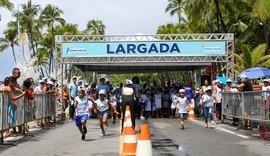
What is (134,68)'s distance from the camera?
1391 inches

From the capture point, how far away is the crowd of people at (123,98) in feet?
45.5

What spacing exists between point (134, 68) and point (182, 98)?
58.5ft

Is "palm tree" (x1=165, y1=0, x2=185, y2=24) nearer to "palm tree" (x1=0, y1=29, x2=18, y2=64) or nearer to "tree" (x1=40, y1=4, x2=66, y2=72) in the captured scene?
"tree" (x1=40, y1=4, x2=66, y2=72)

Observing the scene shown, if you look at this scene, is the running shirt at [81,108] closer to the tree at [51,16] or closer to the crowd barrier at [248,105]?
the crowd barrier at [248,105]

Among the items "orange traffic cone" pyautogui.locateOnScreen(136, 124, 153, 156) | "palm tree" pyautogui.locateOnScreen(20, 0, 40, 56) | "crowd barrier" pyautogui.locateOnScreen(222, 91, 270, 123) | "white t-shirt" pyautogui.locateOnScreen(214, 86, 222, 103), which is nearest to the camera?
"orange traffic cone" pyautogui.locateOnScreen(136, 124, 153, 156)

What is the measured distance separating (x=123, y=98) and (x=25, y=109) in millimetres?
3503

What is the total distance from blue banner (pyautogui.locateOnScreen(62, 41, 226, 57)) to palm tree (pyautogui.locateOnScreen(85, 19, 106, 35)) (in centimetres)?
6722

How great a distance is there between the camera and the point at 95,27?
3723 inches

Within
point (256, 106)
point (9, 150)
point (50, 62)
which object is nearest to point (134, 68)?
point (256, 106)

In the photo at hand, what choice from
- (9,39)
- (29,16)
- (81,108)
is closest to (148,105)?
(81,108)

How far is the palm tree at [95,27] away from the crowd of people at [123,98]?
216 ft

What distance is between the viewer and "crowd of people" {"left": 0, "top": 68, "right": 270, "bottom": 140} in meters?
13.9

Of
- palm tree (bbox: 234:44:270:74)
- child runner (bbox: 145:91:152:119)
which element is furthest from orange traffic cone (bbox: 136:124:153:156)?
palm tree (bbox: 234:44:270:74)

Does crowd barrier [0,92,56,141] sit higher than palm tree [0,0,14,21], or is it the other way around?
palm tree [0,0,14,21]
